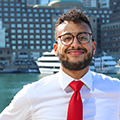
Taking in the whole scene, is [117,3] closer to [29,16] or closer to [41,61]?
[29,16]

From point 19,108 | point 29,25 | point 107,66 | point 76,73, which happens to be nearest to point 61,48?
point 76,73

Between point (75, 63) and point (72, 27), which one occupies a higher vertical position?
point (72, 27)

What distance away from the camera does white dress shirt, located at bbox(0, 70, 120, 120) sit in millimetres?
3031

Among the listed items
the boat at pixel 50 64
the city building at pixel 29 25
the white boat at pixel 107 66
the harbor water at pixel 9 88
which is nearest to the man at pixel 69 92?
the harbor water at pixel 9 88

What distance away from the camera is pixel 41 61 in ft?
229

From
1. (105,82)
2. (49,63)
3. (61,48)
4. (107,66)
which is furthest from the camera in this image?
(107,66)

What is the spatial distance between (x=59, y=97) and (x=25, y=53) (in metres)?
95.2

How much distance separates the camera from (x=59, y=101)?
3.05 m

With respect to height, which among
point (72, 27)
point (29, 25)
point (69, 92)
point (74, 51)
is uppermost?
point (29, 25)

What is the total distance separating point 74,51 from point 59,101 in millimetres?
668

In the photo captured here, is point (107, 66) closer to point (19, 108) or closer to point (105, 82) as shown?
point (105, 82)

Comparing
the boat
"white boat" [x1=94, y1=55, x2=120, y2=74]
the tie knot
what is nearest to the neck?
the tie knot

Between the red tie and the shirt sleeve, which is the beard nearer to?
the red tie

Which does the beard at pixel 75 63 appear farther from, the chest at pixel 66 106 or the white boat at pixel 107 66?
the white boat at pixel 107 66
